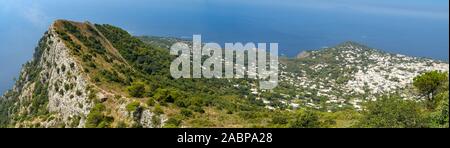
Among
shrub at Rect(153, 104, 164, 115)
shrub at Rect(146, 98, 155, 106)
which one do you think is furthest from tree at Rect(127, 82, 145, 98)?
shrub at Rect(153, 104, 164, 115)

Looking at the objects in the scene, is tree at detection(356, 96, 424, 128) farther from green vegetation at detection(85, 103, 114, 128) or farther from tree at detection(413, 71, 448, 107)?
green vegetation at detection(85, 103, 114, 128)

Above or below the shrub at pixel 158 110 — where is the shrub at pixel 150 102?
above

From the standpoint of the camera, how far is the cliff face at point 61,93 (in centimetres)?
3084

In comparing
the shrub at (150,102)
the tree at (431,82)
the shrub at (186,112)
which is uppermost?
the tree at (431,82)

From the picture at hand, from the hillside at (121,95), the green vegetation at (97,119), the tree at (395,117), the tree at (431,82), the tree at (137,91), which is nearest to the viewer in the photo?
the tree at (395,117)

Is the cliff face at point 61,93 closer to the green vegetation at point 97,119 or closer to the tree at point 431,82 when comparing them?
the green vegetation at point 97,119

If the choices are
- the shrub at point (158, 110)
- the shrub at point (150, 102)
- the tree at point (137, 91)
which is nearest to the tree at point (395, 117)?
the shrub at point (158, 110)

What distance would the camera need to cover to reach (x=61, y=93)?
37000 millimetres

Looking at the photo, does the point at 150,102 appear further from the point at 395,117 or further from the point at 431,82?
the point at 431,82

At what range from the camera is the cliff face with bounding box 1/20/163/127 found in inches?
1214

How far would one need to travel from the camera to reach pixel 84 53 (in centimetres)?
4166

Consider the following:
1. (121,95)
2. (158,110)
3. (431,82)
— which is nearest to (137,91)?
(121,95)
